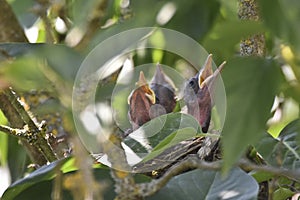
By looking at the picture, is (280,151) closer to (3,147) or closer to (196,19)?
(196,19)

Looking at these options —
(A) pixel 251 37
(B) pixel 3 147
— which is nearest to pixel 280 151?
(A) pixel 251 37

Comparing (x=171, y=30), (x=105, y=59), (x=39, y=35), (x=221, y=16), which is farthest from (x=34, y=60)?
(x=39, y=35)

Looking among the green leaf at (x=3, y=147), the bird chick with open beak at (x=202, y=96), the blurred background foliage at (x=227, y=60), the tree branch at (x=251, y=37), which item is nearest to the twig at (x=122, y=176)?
the blurred background foliage at (x=227, y=60)

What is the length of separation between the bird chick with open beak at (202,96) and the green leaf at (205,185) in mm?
95

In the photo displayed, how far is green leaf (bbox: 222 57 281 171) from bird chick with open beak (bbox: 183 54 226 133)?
201mm

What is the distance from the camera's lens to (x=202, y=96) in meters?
0.64

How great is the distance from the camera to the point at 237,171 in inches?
20.7

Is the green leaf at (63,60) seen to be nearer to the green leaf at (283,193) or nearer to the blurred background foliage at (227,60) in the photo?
the blurred background foliage at (227,60)

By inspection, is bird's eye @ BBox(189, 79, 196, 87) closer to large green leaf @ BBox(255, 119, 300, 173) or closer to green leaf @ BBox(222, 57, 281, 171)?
large green leaf @ BBox(255, 119, 300, 173)

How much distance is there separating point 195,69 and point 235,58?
1.00ft

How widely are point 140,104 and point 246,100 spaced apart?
0.84ft

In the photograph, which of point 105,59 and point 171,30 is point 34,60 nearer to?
point 105,59

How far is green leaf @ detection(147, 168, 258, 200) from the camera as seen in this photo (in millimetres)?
509

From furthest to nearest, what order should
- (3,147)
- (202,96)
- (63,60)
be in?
(3,147) → (202,96) → (63,60)
